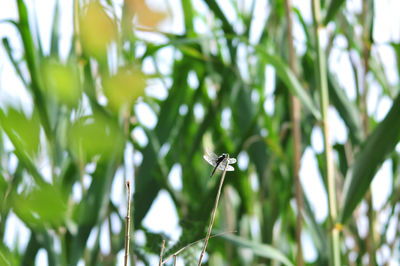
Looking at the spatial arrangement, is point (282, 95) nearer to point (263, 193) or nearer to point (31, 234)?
point (263, 193)

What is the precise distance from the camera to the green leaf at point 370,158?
0.49 meters

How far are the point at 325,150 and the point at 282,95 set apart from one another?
1.04 ft

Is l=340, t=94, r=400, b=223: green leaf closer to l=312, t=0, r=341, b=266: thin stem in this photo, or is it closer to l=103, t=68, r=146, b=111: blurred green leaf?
l=312, t=0, r=341, b=266: thin stem

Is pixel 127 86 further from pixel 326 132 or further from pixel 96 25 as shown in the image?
pixel 326 132

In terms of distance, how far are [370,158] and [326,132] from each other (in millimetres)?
75

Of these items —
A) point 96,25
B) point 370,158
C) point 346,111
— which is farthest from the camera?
point 346,111

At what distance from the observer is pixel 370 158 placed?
515 mm

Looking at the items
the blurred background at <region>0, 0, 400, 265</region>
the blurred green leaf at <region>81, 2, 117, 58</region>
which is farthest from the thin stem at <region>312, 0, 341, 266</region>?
the blurred green leaf at <region>81, 2, 117, 58</region>

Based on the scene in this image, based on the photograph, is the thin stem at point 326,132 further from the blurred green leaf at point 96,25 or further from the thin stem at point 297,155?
the blurred green leaf at point 96,25

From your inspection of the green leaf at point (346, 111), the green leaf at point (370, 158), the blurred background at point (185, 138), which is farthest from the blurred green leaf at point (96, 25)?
the green leaf at point (346, 111)

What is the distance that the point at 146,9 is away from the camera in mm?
443

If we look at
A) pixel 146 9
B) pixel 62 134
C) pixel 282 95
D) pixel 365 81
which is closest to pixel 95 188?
pixel 62 134

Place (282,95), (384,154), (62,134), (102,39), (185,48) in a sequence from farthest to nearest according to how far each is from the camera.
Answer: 1. (282,95)
2. (185,48)
3. (62,134)
4. (384,154)
5. (102,39)

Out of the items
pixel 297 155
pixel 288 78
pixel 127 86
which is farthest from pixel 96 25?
pixel 297 155
